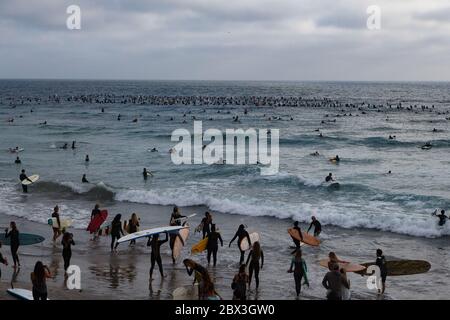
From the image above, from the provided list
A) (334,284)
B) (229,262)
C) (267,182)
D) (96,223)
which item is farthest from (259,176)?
(334,284)

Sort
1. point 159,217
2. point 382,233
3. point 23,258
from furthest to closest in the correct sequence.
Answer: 1. point 159,217
2. point 382,233
3. point 23,258

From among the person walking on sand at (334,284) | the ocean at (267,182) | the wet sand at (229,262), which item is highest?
the person walking on sand at (334,284)

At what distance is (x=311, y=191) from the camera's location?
91.7ft

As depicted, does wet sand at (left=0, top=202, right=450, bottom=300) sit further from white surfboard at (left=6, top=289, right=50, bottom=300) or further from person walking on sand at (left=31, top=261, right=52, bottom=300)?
person walking on sand at (left=31, top=261, right=52, bottom=300)

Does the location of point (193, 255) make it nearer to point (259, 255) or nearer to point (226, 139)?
point (259, 255)

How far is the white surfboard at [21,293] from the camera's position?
39.0 feet

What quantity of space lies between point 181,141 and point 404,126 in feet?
94.1

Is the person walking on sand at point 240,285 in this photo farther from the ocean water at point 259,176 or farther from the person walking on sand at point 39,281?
the ocean water at point 259,176

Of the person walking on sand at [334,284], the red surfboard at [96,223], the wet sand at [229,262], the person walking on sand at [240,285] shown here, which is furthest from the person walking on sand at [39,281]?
the red surfboard at [96,223]

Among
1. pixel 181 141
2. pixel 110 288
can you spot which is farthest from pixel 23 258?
pixel 181 141

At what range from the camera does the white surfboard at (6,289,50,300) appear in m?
11.9

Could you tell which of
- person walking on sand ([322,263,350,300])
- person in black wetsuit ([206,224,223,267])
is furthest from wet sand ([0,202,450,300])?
person walking on sand ([322,263,350,300])

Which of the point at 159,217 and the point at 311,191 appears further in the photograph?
the point at 311,191

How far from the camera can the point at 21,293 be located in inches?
480
